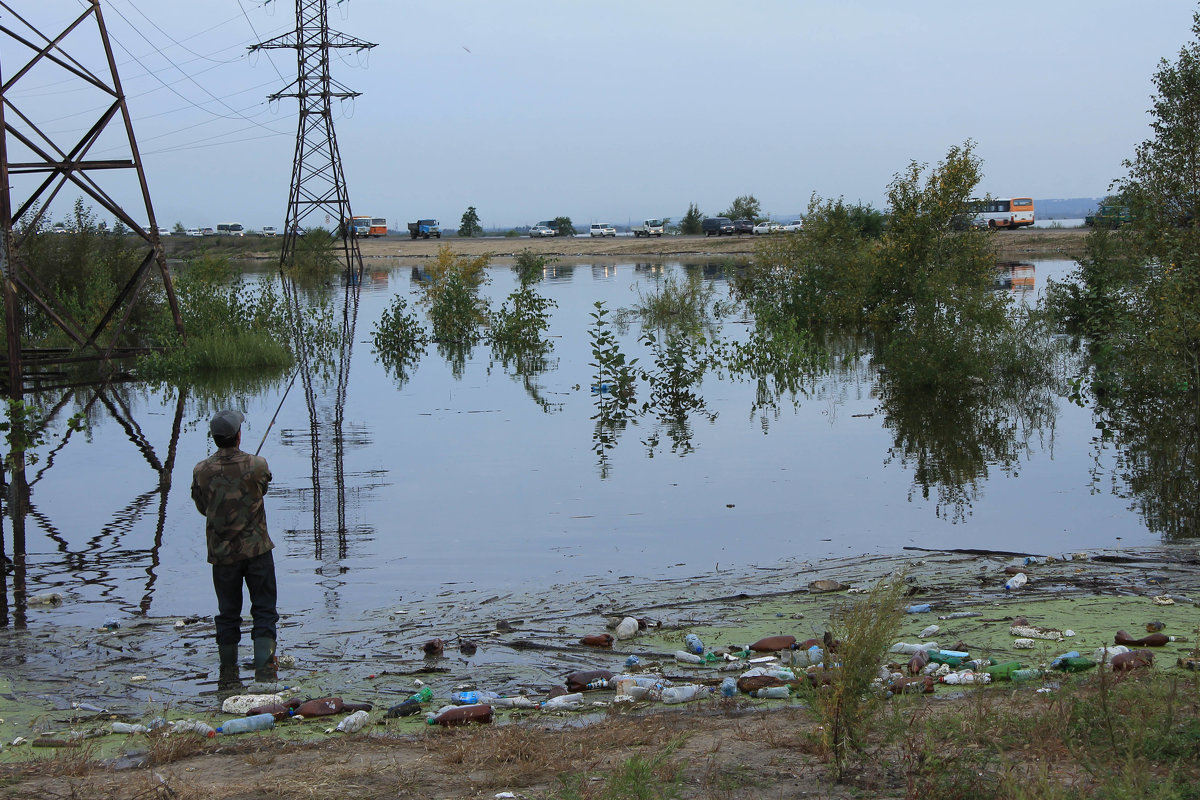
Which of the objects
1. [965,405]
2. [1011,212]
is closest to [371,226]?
[1011,212]

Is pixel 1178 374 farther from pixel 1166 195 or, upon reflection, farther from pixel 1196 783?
pixel 1196 783

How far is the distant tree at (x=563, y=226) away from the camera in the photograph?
377 ft

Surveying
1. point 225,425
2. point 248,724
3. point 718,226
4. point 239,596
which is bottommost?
point 248,724

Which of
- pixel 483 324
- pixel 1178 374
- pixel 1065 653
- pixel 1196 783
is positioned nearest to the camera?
pixel 1196 783

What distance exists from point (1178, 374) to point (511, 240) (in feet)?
304

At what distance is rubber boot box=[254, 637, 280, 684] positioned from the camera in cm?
642

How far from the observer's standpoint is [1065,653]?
19.6 ft

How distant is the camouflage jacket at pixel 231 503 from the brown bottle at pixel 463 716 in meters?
1.90

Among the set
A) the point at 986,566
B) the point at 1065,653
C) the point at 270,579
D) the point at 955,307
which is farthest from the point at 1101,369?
the point at 270,579

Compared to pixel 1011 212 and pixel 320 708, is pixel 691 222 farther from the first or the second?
pixel 320 708

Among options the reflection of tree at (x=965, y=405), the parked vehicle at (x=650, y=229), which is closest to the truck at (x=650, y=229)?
the parked vehicle at (x=650, y=229)

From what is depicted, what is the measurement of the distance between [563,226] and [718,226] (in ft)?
89.9

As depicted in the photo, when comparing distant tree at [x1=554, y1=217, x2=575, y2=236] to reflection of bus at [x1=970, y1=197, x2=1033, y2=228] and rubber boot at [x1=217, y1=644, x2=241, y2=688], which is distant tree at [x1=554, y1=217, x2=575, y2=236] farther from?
rubber boot at [x1=217, y1=644, x2=241, y2=688]

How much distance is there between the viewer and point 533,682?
20.1ft
